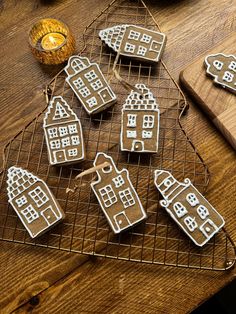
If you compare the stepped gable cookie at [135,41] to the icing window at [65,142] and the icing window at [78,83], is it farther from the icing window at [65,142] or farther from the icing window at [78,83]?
the icing window at [65,142]

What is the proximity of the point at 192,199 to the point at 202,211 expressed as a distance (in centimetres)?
4

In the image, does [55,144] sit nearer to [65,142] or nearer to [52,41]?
[65,142]

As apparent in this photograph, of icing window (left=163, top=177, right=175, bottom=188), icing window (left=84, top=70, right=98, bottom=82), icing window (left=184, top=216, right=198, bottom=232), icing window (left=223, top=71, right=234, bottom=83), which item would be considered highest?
icing window (left=84, top=70, right=98, bottom=82)

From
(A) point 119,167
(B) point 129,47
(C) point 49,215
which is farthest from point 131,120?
(C) point 49,215

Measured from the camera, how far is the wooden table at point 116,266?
3.69 feet

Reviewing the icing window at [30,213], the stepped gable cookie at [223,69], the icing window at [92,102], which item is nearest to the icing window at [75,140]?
the icing window at [92,102]

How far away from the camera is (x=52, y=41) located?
1.37m

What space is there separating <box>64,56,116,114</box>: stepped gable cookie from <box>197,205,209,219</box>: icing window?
1.28ft

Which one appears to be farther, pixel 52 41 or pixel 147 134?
pixel 52 41

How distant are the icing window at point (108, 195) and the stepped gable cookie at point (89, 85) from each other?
0.76 ft

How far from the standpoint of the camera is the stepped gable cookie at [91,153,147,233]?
3.67 feet

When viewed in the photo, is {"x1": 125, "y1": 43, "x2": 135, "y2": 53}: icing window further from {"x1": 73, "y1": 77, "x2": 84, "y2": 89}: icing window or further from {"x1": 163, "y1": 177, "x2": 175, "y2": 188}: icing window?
{"x1": 163, "y1": 177, "x2": 175, "y2": 188}: icing window

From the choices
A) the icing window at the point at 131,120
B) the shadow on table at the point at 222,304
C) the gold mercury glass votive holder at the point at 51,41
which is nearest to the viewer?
the icing window at the point at 131,120

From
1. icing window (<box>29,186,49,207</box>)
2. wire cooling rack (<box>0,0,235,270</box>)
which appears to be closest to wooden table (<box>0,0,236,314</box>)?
wire cooling rack (<box>0,0,235,270</box>)
